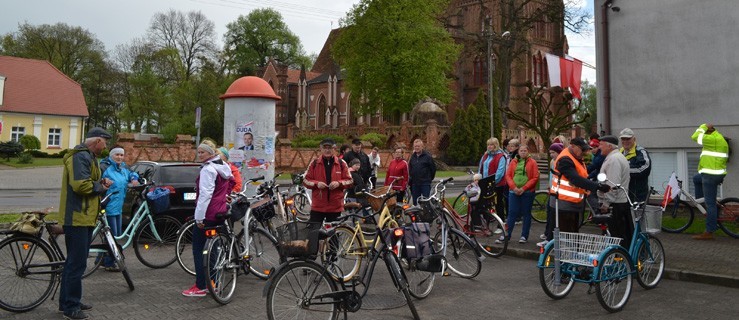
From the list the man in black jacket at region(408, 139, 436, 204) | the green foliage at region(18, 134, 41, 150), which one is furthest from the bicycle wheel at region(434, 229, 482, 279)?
the green foliage at region(18, 134, 41, 150)

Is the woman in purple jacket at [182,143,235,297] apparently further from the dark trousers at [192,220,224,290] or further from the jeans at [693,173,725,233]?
the jeans at [693,173,725,233]

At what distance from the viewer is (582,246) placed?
6.11m

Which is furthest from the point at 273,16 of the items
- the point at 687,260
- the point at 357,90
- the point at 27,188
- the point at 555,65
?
the point at 687,260

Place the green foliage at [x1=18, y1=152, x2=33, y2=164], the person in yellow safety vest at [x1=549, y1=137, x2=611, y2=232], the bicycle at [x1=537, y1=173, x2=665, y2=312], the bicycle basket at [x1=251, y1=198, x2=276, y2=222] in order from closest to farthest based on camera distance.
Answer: the bicycle at [x1=537, y1=173, x2=665, y2=312], the person in yellow safety vest at [x1=549, y1=137, x2=611, y2=232], the bicycle basket at [x1=251, y1=198, x2=276, y2=222], the green foliage at [x1=18, y1=152, x2=33, y2=164]

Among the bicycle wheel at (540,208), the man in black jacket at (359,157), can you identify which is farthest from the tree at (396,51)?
the bicycle wheel at (540,208)

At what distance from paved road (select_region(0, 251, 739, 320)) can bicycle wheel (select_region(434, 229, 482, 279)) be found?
130 mm

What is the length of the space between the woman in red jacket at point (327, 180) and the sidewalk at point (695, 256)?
3.42m

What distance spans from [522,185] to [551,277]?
366 centimetres

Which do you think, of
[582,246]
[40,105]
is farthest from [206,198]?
[40,105]

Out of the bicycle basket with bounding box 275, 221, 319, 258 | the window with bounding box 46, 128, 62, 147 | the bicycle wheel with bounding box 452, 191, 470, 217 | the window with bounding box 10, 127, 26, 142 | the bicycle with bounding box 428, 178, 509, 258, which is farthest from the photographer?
the window with bounding box 46, 128, 62, 147

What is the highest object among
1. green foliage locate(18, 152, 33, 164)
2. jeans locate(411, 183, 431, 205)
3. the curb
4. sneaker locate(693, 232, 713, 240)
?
green foliage locate(18, 152, 33, 164)

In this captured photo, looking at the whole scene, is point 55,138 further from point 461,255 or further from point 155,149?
point 461,255

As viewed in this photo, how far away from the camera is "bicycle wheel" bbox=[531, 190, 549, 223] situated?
12.6m

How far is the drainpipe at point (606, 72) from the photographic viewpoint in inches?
564
